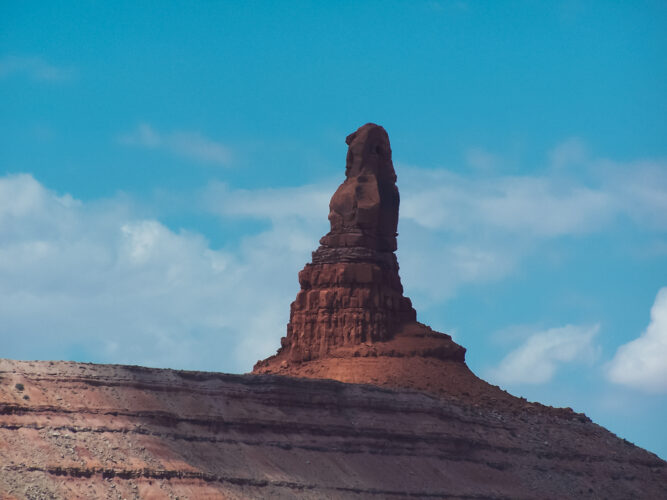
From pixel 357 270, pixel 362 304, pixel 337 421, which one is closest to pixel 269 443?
pixel 337 421

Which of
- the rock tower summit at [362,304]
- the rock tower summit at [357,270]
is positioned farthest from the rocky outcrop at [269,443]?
the rock tower summit at [357,270]

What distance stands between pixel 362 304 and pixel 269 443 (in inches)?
659

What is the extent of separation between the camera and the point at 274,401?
187ft

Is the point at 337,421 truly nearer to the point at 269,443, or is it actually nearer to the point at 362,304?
the point at 269,443

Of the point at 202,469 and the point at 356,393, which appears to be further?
the point at 356,393

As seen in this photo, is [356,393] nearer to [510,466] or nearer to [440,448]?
[440,448]

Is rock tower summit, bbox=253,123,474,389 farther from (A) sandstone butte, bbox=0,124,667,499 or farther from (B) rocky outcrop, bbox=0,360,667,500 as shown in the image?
(B) rocky outcrop, bbox=0,360,667,500

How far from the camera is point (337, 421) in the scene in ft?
193

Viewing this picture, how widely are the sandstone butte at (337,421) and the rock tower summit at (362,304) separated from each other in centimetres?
8

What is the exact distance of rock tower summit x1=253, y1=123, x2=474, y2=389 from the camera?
68938 mm

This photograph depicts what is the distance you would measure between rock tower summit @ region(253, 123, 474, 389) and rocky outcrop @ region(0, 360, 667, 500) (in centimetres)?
390

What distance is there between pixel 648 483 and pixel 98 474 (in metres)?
30.8

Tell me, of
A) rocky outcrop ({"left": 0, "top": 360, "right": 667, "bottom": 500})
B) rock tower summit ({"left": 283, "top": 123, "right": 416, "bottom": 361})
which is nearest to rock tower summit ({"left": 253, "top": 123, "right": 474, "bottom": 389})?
rock tower summit ({"left": 283, "top": 123, "right": 416, "bottom": 361})

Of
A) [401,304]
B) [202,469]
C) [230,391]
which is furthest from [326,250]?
[202,469]
